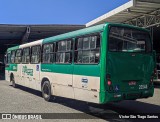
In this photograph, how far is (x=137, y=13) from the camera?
66.3 ft

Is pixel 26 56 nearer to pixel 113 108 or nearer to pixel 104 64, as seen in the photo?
pixel 113 108

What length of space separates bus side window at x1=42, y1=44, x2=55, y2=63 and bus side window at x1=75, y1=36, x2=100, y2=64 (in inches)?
88.6

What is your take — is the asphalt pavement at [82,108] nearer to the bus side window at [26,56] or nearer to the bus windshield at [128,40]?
the bus windshield at [128,40]

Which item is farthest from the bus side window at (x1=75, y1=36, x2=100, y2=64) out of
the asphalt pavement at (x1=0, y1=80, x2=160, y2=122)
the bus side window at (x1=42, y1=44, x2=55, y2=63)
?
the bus side window at (x1=42, y1=44, x2=55, y2=63)

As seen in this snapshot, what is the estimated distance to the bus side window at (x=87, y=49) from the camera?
8.66m

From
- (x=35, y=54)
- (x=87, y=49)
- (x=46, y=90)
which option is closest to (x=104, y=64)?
(x=87, y=49)

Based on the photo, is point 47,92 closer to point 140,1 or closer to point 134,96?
point 134,96

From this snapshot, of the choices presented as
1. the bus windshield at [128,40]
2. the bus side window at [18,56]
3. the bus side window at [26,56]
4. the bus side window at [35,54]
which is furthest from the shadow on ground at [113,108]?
the bus side window at [18,56]

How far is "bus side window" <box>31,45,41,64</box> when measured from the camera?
13.4 meters

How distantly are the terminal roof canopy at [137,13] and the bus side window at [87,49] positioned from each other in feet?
29.4

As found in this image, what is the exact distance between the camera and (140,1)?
17.2 metres

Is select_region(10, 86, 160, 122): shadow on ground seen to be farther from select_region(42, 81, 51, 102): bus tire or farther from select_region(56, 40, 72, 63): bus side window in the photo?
select_region(56, 40, 72, 63): bus side window

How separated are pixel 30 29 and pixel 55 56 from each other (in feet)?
78.0

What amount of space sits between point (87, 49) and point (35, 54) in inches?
208
